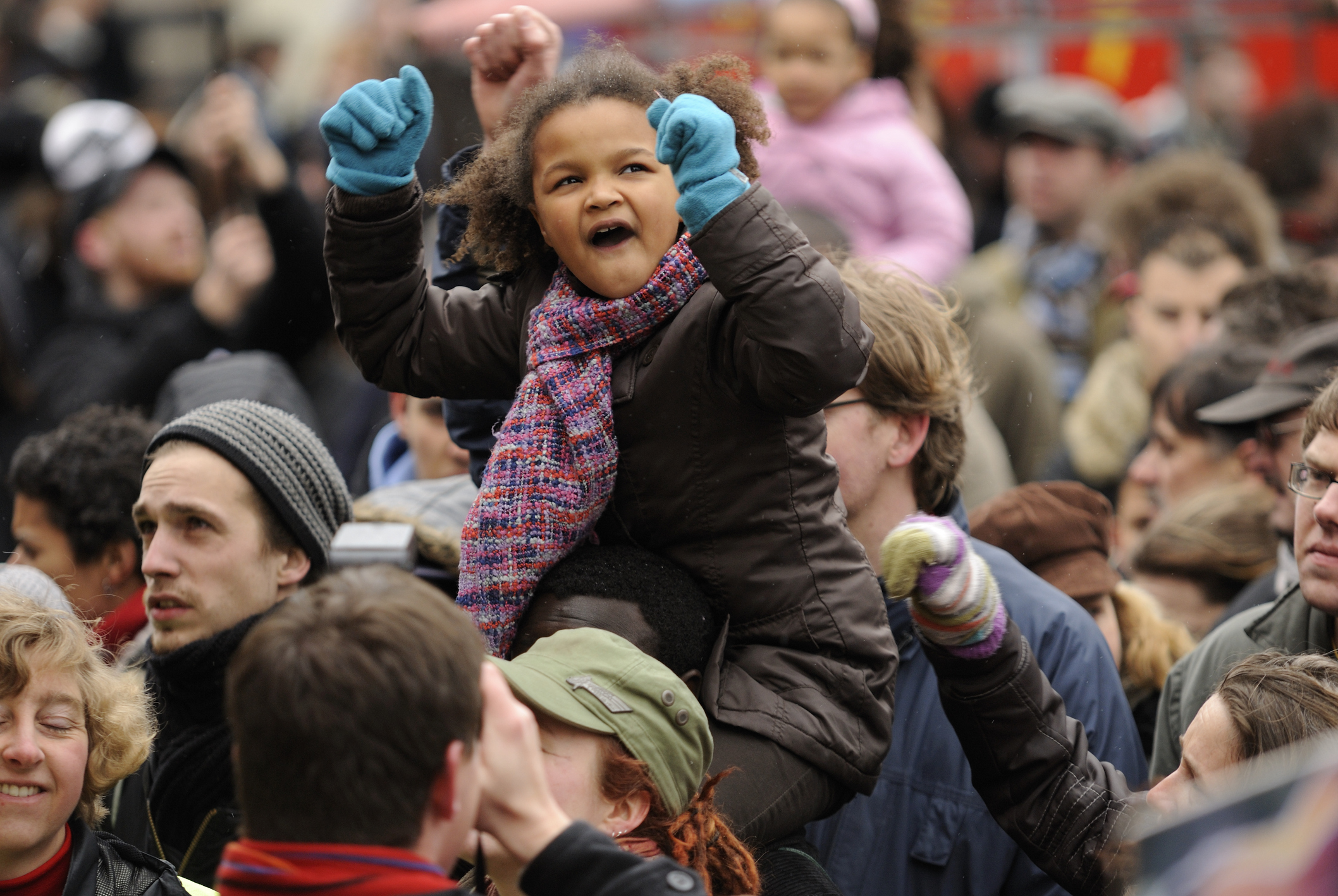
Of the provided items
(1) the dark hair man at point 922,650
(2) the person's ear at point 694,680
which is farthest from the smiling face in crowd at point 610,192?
(2) the person's ear at point 694,680

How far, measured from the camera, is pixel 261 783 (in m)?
1.89

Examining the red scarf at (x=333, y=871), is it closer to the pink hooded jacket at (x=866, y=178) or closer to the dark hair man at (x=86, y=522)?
the dark hair man at (x=86, y=522)

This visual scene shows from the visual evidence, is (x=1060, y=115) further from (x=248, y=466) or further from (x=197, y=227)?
(x=248, y=466)

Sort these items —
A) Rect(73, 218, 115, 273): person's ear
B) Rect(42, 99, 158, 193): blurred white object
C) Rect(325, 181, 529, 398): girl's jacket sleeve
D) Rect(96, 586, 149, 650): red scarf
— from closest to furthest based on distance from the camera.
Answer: Rect(325, 181, 529, 398): girl's jacket sleeve < Rect(96, 586, 149, 650): red scarf < Rect(73, 218, 115, 273): person's ear < Rect(42, 99, 158, 193): blurred white object

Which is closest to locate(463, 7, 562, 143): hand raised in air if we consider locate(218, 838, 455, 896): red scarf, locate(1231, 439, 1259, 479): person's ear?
locate(218, 838, 455, 896): red scarf

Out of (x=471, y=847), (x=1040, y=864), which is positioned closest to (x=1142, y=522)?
(x=1040, y=864)

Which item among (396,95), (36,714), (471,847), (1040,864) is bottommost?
(1040,864)

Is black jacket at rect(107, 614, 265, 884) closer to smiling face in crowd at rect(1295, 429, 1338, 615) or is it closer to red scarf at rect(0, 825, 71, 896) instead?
red scarf at rect(0, 825, 71, 896)

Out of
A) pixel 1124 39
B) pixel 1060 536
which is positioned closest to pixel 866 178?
pixel 1060 536

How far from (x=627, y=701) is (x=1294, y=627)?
5.77 ft

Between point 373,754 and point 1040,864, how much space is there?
150cm

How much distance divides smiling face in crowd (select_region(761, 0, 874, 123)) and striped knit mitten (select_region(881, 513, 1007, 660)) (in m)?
3.79

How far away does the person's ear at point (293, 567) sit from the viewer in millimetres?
3512

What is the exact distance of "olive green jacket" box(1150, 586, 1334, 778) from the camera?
3.41 metres
